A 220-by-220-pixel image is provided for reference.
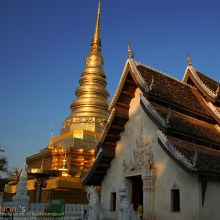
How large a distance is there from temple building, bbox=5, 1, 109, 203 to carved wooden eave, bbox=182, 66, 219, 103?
25.7 ft

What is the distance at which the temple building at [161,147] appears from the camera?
9.16 m

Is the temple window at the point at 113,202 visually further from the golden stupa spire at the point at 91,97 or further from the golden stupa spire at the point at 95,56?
the golden stupa spire at the point at 95,56

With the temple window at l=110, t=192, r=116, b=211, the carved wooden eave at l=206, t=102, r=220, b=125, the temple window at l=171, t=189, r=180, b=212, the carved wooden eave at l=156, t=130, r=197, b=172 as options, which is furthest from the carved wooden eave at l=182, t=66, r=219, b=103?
the temple window at l=110, t=192, r=116, b=211

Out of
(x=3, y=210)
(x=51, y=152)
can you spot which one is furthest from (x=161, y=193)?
(x=51, y=152)

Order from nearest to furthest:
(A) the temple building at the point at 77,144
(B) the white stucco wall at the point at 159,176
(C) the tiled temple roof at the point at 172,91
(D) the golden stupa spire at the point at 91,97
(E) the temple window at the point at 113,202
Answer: (B) the white stucco wall at the point at 159,176 < (C) the tiled temple roof at the point at 172,91 < (E) the temple window at the point at 113,202 < (A) the temple building at the point at 77,144 < (D) the golden stupa spire at the point at 91,97

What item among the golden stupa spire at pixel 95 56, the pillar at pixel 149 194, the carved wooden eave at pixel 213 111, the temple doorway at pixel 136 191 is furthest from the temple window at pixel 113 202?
the golden stupa spire at pixel 95 56

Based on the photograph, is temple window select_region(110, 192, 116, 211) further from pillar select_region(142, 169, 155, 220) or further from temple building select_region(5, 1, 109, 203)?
temple building select_region(5, 1, 109, 203)

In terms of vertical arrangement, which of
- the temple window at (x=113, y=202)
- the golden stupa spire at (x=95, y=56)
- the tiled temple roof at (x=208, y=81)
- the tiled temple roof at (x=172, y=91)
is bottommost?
the temple window at (x=113, y=202)

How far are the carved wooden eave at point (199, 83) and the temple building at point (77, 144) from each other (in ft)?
25.7

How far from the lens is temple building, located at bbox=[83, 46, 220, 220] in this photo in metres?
9.16

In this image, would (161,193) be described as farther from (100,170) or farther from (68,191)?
(68,191)

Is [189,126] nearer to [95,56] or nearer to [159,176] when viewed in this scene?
[159,176]

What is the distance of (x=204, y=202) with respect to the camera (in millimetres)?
8938

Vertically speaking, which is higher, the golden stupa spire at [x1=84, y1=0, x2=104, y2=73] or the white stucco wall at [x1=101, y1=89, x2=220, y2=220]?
the golden stupa spire at [x1=84, y1=0, x2=104, y2=73]
